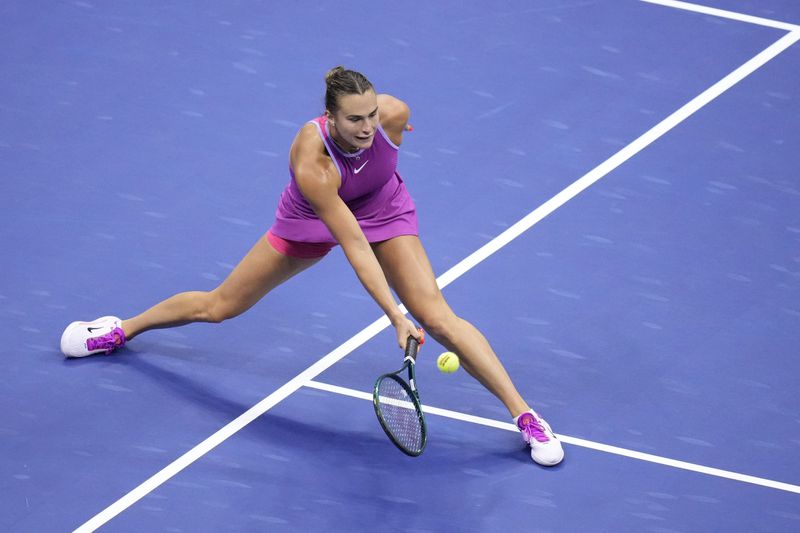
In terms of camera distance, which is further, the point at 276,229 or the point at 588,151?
the point at 588,151

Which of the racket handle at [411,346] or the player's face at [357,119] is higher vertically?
the player's face at [357,119]

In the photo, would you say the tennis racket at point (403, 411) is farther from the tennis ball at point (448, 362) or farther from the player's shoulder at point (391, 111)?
the player's shoulder at point (391, 111)

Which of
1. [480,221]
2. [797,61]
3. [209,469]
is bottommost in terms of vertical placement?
[209,469]

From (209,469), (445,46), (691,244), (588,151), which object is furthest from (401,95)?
(209,469)

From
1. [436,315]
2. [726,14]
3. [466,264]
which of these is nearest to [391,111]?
[436,315]

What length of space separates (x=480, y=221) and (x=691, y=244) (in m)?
1.25

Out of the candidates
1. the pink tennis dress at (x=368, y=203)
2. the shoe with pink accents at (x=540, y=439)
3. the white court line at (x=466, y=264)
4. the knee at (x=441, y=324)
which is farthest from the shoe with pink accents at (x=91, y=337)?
the shoe with pink accents at (x=540, y=439)

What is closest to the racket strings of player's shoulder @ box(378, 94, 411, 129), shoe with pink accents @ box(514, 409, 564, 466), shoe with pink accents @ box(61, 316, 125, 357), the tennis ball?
the tennis ball

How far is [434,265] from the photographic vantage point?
26.8ft

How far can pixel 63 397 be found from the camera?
7.23 metres

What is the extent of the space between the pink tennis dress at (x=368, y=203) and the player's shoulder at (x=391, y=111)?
61 mm

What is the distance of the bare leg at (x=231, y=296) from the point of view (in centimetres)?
691

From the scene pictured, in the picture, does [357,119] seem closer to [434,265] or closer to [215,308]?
[215,308]

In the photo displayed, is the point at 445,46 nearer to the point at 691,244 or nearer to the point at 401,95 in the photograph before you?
the point at 401,95
